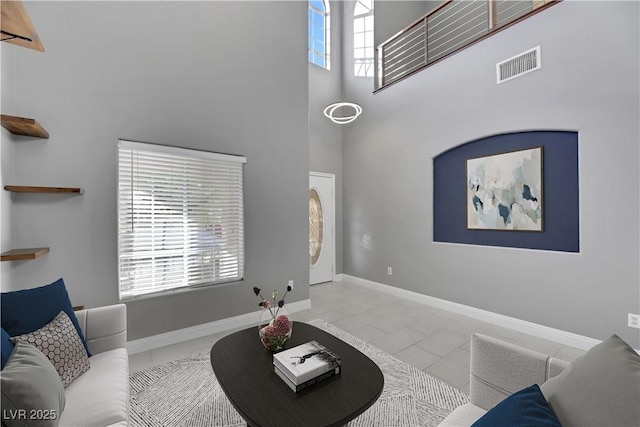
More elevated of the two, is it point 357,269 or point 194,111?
point 194,111

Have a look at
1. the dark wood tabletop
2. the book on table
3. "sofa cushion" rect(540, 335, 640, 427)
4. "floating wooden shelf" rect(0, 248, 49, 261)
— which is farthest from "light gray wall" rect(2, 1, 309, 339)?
"sofa cushion" rect(540, 335, 640, 427)

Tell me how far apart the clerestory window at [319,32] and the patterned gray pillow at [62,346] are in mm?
5716

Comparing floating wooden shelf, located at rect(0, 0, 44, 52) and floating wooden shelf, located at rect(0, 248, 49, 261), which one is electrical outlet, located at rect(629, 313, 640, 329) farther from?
floating wooden shelf, located at rect(0, 248, 49, 261)

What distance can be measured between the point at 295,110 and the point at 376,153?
1.85m

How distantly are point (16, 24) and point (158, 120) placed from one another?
1714 millimetres

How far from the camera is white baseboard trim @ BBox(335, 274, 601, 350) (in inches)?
114

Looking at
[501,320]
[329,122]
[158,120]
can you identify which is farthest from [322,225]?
[158,120]

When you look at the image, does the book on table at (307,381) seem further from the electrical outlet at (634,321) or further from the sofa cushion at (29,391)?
the electrical outlet at (634,321)

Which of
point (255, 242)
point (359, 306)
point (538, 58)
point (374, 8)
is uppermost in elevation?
point (374, 8)

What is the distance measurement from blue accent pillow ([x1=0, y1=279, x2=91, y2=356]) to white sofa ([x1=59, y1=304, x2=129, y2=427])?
0.08 meters

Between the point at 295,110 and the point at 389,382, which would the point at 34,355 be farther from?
the point at 295,110

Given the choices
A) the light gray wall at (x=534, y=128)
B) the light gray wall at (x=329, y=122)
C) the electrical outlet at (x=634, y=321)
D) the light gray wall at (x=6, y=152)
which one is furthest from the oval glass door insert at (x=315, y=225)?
the electrical outlet at (x=634, y=321)

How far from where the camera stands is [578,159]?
2.93 meters

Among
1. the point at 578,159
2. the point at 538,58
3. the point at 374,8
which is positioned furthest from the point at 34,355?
the point at 374,8
